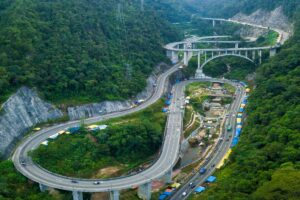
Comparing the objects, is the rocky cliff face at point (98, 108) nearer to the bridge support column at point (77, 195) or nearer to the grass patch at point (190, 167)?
the grass patch at point (190, 167)

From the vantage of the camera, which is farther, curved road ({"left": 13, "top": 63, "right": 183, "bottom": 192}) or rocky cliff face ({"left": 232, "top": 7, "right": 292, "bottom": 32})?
rocky cliff face ({"left": 232, "top": 7, "right": 292, "bottom": 32})

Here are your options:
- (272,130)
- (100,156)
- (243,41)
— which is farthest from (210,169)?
(243,41)

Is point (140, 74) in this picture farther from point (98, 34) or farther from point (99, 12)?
point (99, 12)

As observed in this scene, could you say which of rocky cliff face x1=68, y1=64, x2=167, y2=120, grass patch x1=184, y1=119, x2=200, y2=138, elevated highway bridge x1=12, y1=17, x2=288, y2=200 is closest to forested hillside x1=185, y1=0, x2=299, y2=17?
grass patch x1=184, y1=119, x2=200, y2=138

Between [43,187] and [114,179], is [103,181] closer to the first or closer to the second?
[114,179]

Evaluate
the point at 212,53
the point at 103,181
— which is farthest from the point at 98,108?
the point at 212,53

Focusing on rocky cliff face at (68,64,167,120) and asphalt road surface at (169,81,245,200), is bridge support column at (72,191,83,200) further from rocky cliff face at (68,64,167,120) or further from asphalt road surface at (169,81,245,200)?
rocky cliff face at (68,64,167,120)
